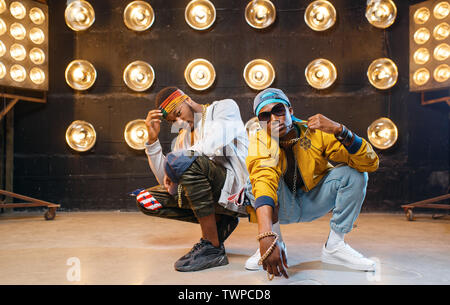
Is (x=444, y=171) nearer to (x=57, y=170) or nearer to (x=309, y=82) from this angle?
(x=309, y=82)

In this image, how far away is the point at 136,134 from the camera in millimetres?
3809

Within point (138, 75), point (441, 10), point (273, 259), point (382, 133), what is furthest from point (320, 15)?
point (273, 259)

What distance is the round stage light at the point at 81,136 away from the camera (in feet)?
12.6

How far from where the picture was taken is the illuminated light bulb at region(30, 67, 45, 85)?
3.58 metres

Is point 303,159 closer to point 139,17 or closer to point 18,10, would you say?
point 139,17

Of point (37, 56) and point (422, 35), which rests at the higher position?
point (422, 35)

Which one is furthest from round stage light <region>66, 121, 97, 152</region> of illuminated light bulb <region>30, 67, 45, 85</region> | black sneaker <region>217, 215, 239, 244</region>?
black sneaker <region>217, 215, 239, 244</region>

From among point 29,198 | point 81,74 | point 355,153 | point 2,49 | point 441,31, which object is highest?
point 441,31

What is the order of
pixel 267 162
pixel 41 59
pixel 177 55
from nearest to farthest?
pixel 267 162, pixel 41 59, pixel 177 55

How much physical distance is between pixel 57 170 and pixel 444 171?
13.2 ft

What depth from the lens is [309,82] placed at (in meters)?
3.73

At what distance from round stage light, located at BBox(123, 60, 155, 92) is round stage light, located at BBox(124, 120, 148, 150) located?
375mm

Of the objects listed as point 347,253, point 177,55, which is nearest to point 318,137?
point 347,253

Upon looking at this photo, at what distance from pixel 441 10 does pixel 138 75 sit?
9.84 ft
